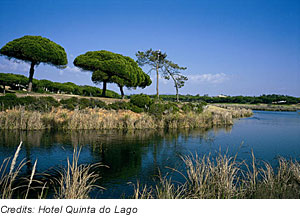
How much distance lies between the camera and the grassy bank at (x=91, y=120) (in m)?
17.9

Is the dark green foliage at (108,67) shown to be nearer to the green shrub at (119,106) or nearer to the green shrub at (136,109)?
the green shrub at (119,106)

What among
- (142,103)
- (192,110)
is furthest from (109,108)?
(192,110)

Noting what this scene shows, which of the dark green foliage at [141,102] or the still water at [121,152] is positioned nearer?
the still water at [121,152]

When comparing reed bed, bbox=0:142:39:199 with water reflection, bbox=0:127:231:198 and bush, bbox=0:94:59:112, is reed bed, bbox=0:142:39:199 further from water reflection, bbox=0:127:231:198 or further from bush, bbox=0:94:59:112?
bush, bbox=0:94:59:112

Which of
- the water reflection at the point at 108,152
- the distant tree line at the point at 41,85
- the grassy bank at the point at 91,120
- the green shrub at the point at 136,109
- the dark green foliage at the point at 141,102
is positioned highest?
the distant tree line at the point at 41,85

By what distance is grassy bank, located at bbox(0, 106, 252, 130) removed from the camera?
17859 millimetres

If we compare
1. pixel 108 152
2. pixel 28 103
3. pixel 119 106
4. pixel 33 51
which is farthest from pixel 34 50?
pixel 108 152

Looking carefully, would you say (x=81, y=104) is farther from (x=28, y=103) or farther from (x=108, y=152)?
(x=108, y=152)

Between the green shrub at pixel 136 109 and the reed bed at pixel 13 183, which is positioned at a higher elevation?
the green shrub at pixel 136 109

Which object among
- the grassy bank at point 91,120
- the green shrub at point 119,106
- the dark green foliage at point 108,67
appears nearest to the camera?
the grassy bank at point 91,120

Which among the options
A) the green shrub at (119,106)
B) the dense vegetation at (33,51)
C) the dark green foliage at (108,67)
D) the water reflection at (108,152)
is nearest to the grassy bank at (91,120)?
the green shrub at (119,106)

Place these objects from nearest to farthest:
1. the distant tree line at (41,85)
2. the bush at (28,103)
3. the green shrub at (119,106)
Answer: the bush at (28,103)
the green shrub at (119,106)
the distant tree line at (41,85)

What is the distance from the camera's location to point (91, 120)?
64.6 feet
